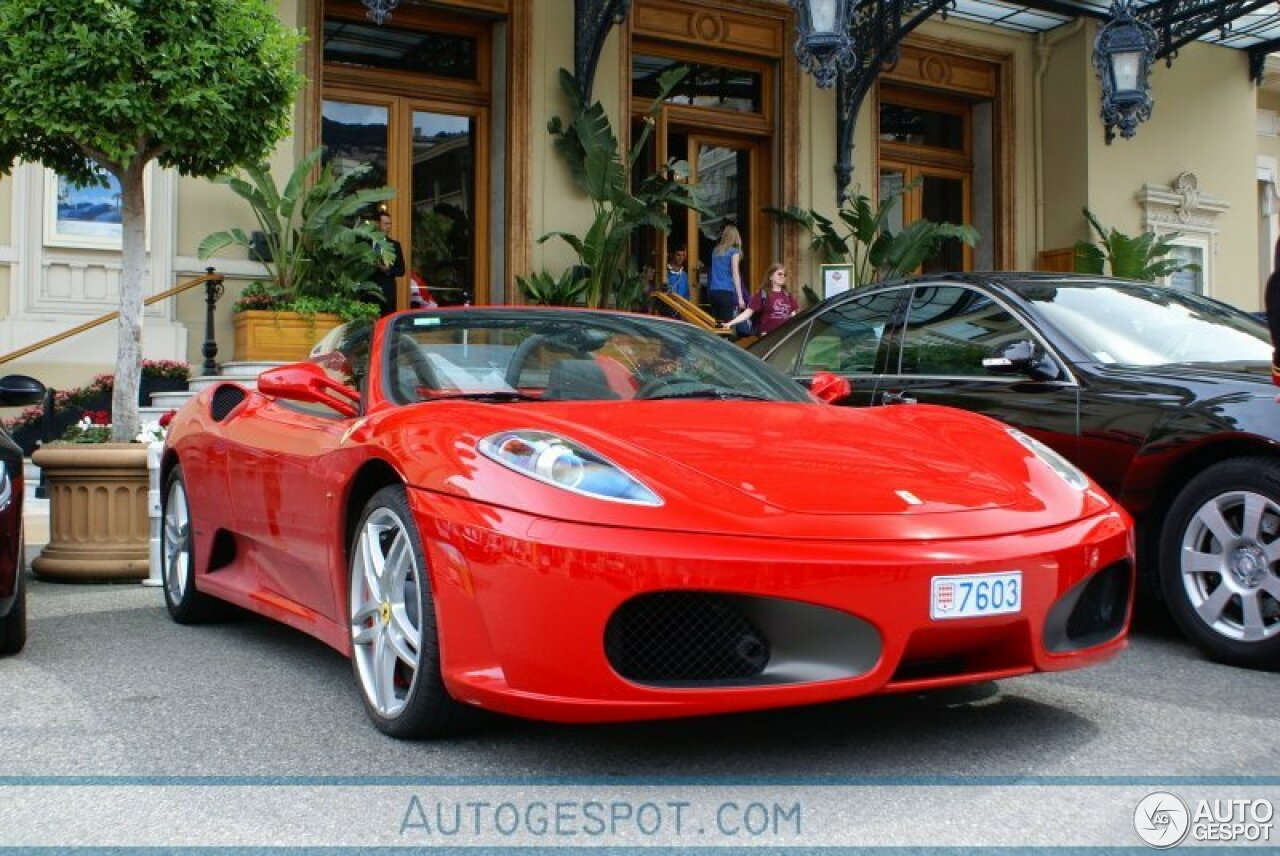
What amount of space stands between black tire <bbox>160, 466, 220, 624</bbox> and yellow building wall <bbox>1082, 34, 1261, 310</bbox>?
14788mm

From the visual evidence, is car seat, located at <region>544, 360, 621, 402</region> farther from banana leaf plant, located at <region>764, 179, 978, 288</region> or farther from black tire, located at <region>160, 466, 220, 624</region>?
banana leaf plant, located at <region>764, 179, 978, 288</region>

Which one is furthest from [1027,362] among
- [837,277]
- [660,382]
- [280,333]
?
[280,333]

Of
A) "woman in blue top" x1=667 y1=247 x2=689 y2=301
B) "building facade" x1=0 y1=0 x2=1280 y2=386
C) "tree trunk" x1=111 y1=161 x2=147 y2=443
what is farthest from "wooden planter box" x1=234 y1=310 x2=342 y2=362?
"woman in blue top" x1=667 y1=247 x2=689 y2=301

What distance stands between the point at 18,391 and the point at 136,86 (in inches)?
105

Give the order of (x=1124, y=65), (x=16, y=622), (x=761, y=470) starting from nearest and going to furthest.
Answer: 1. (x=761, y=470)
2. (x=16, y=622)
3. (x=1124, y=65)

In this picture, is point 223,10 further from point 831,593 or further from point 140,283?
point 831,593

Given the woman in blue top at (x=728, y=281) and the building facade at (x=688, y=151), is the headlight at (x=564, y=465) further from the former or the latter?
the woman in blue top at (x=728, y=281)

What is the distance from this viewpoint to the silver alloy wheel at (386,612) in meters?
3.42

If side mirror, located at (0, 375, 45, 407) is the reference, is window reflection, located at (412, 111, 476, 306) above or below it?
above

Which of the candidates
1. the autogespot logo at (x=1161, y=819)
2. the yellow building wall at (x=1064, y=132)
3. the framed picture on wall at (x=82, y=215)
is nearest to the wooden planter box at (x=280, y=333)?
the framed picture on wall at (x=82, y=215)

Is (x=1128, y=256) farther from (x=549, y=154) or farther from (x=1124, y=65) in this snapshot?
(x=549, y=154)

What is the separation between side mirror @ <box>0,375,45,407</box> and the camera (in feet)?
15.8

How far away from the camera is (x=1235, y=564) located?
4555 millimetres

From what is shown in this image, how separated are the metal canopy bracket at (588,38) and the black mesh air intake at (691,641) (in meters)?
11.8
